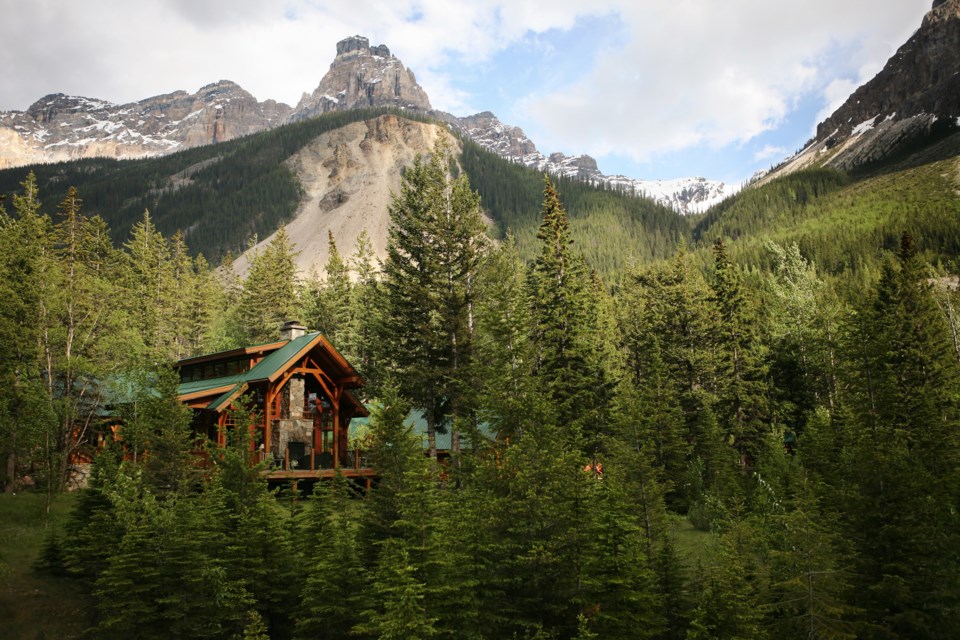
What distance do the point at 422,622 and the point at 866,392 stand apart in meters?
17.1

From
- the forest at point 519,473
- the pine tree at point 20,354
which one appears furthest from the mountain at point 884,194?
the pine tree at point 20,354

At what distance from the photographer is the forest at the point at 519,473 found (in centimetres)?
1156

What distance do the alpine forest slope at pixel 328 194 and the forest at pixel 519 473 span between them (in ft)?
348

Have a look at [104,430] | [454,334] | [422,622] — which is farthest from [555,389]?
[104,430]

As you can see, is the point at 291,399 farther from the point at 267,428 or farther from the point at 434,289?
the point at 434,289

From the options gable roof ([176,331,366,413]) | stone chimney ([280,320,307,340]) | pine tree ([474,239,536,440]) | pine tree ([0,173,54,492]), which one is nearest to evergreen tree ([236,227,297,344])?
stone chimney ([280,320,307,340])

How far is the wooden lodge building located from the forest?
2110 millimetres

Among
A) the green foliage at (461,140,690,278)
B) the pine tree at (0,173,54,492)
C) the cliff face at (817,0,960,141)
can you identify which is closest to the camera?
the pine tree at (0,173,54,492)

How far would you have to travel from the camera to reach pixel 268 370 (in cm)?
2631

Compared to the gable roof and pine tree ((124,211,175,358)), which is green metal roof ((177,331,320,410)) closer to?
the gable roof

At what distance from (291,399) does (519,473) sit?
18085 millimetres

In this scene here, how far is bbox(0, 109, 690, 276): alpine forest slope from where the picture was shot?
152125mm

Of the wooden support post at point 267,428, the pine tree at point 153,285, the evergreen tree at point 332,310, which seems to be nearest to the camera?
the wooden support post at point 267,428

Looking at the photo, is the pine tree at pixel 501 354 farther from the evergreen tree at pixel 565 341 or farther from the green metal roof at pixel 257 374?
the green metal roof at pixel 257 374
